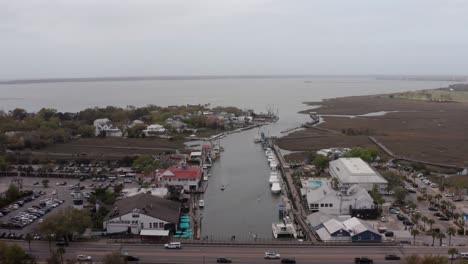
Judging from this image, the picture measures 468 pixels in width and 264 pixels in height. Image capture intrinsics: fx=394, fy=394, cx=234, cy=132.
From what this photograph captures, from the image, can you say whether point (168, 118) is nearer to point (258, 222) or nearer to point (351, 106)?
point (258, 222)

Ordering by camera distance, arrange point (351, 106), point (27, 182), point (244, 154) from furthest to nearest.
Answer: point (351, 106) → point (244, 154) → point (27, 182)

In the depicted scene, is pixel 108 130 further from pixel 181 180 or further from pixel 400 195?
pixel 400 195

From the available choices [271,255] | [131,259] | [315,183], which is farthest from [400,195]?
[131,259]

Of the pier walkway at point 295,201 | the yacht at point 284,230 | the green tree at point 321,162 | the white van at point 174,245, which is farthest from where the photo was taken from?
the green tree at point 321,162

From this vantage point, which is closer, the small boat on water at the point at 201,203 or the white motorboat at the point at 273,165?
the small boat on water at the point at 201,203

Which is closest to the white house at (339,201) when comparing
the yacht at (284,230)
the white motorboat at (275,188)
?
the yacht at (284,230)

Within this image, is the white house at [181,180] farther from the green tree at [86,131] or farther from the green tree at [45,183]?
the green tree at [86,131]

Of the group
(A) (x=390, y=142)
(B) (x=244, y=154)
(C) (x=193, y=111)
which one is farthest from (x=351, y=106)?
(B) (x=244, y=154)
